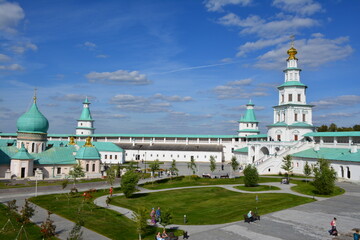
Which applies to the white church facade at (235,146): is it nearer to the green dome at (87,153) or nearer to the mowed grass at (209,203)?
the green dome at (87,153)

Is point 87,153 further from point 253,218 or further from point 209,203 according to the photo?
Answer: point 253,218

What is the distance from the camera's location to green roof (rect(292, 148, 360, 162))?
42.2m

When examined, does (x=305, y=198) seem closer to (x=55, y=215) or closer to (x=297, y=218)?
(x=297, y=218)

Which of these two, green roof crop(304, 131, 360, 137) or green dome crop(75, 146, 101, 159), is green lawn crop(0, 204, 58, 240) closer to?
green dome crop(75, 146, 101, 159)

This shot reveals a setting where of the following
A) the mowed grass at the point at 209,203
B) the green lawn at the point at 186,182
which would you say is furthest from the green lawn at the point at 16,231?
the green lawn at the point at 186,182

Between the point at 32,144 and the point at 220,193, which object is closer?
the point at 220,193

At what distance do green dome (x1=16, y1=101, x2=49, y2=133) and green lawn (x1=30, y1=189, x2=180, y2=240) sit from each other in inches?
790

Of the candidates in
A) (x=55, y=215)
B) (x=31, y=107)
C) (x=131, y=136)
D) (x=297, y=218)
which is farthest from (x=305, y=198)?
(x=131, y=136)

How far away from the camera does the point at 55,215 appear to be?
1000 inches

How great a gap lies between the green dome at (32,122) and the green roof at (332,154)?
41.0m

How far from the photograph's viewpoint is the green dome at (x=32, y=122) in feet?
163

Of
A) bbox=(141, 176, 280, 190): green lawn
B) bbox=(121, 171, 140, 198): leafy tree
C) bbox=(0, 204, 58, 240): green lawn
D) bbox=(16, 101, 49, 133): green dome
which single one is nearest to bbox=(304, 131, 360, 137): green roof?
bbox=(141, 176, 280, 190): green lawn

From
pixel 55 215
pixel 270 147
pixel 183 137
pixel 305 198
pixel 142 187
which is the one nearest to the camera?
pixel 55 215

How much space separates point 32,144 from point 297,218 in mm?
41270
